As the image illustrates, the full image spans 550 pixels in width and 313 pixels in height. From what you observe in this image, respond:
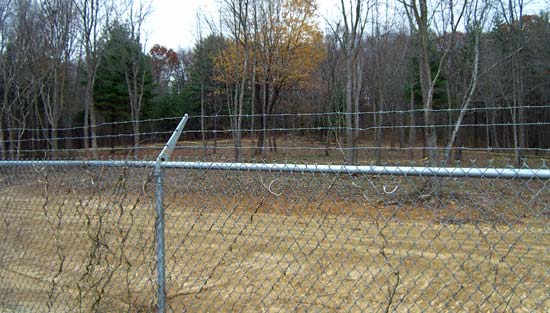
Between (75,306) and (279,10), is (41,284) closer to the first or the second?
(75,306)

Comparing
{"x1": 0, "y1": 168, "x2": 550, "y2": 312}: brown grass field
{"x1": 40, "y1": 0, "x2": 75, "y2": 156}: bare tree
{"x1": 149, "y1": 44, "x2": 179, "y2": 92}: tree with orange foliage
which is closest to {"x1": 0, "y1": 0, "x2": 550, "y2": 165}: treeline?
{"x1": 40, "y1": 0, "x2": 75, "y2": 156}: bare tree

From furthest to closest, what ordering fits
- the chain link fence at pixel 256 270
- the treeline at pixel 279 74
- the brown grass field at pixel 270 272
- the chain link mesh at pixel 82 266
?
the treeline at pixel 279 74 < the brown grass field at pixel 270 272 < the chain link mesh at pixel 82 266 < the chain link fence at pixel 256 270

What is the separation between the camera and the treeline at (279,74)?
56.1 feet

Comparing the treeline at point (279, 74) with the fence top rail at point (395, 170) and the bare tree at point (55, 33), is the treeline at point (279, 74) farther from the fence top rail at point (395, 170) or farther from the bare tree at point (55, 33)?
the fence top rail at point (395, 170)

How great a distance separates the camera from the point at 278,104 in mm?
26062

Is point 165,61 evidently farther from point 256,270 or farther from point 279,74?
point 256,270

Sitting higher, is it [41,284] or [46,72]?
[46,72]

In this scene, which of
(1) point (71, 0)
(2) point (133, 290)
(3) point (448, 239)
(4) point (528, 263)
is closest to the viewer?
(2) point (133, 290)

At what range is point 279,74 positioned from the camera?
873 inches

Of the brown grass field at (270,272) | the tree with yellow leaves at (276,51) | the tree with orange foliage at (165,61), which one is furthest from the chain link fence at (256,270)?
the tree with orange foliage at (165,61)

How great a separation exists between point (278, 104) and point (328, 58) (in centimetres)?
452

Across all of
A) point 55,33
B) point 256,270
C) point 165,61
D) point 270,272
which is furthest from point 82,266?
point 165,61

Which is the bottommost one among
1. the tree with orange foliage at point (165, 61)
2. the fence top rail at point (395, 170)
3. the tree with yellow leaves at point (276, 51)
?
the fence top rail at point (395, 170)

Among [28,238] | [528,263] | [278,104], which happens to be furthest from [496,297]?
[278,104]
